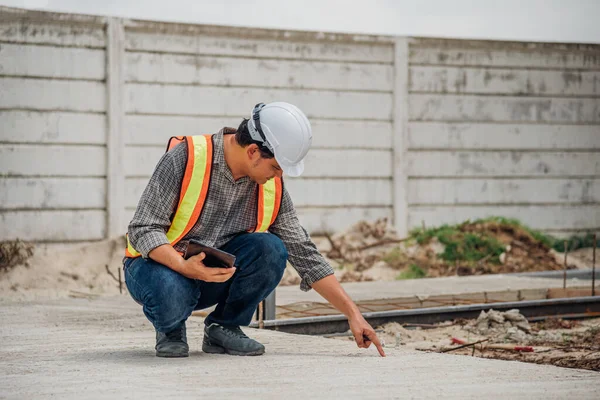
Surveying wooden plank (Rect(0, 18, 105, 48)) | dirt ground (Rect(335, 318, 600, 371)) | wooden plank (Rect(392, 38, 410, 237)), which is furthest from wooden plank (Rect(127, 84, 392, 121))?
dirt ground (Rect(335, 318, 600, 371))

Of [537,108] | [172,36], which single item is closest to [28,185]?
[172,36]

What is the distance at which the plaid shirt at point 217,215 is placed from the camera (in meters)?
3.71

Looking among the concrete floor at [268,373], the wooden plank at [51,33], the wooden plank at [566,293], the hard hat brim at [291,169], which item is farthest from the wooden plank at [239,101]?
the hard hat brim at [291,169]

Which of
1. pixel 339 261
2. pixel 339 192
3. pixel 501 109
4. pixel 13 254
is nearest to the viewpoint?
pixel 13 254

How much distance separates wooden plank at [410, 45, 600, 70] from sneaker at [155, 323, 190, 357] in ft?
22.2

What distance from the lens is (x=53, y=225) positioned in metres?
8.91

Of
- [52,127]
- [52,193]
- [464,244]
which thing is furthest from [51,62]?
[464,244]

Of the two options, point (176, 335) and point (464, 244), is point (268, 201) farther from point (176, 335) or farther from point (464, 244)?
point (464, 244)

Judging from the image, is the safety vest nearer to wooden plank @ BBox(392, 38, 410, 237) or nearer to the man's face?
the man's face

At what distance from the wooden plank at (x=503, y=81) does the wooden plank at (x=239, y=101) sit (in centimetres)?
51

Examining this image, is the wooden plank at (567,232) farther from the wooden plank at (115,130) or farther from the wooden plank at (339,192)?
the wooden plank at (115,130)

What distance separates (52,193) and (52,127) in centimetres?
61

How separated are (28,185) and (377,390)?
6.27m

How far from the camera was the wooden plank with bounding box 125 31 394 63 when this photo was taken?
9.23 meters
